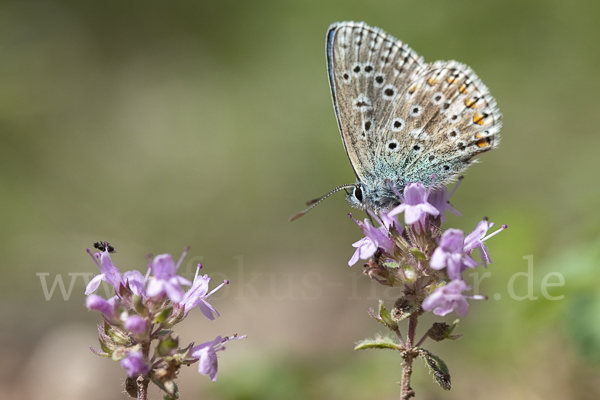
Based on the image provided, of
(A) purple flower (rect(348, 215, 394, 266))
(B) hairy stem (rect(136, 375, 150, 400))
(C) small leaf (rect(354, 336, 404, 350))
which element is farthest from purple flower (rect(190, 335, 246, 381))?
(A) purple flower (rect(348, 215, 394, 266))

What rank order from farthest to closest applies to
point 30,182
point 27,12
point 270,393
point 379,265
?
point 27,12
point 30,182
point 270,393
point 379,265

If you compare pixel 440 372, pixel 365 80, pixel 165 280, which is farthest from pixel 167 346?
pixel 365 80

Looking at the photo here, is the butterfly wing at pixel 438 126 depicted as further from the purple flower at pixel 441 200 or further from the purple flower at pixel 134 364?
the purple flower at pixel 134 364

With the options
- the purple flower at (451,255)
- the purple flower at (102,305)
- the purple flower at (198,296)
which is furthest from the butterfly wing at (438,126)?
the purple flower at (102,305)

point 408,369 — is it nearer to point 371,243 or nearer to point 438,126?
point 371,243

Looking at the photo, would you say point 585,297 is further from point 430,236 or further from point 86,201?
point 86,201

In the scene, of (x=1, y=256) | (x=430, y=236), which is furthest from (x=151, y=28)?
(x=430, y=236)
